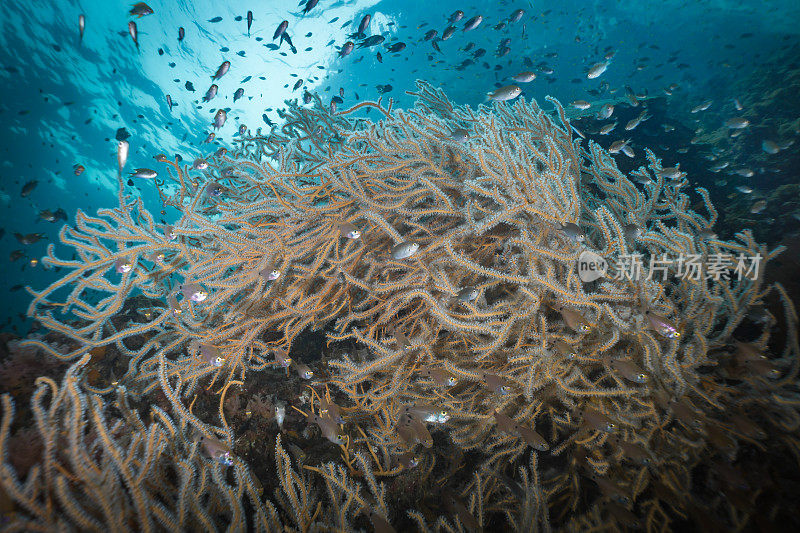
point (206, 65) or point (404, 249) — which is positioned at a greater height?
point (206, 65)

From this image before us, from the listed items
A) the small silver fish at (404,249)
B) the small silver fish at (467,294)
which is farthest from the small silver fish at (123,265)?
the small silver fish at (467,294)

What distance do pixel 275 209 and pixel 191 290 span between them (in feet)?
4.11

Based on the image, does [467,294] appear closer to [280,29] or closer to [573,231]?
[573,231]

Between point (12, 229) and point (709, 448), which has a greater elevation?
point (12, 229)

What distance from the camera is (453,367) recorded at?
2.91 m

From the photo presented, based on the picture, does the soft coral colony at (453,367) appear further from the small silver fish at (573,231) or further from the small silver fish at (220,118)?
the small silver fish at (220,118)

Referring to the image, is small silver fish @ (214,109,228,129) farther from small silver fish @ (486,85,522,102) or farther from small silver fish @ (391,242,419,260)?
small silver fish @ (391,242,419,260)

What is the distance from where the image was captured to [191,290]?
3.24 m

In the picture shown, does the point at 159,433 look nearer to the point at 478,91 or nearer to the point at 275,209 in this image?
the point at 275,209

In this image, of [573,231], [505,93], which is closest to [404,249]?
[573,231]

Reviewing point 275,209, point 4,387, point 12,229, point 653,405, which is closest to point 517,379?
point 653,405

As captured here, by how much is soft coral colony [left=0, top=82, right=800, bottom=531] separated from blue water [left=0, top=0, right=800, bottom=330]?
1338cm

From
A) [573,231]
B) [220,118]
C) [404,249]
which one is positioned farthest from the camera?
[220,118]

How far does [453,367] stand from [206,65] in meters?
37.9
